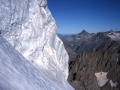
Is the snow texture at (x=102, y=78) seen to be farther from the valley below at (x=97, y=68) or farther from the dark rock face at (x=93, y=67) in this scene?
the dark rock face at (x=93, y=67)

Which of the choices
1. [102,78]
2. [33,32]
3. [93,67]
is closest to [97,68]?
[102,78]

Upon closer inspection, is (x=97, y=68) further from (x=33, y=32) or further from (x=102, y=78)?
(x=33, y=32)

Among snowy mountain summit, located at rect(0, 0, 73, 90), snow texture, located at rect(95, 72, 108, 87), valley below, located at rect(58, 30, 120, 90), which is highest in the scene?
snowy mountain summit, located at rect(0, 0, 73, 90)

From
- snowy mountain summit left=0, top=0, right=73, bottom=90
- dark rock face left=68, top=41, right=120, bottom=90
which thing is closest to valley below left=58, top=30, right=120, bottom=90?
dark rock face left=68, top=41, right=120, bottom=90

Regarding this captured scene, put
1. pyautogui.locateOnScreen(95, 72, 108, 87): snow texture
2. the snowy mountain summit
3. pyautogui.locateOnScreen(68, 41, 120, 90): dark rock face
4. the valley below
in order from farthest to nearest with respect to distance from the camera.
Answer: pyautogui.locateOnScreen(95, 72, 108, 87): snow texture → the valley below → pyautogui.locateOnScreen(68, 41, 120, 90): dark rock face → the snowy mountain summit

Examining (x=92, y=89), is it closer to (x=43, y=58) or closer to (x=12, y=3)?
(x=43, y=58)

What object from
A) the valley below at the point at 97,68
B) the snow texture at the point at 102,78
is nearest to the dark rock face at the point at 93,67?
the valley below at the point at 97,68

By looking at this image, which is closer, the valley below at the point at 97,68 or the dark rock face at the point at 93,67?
the dark rock face at the point at 93,67

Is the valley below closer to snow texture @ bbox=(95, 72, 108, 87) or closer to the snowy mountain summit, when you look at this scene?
snow texture @ bbox=(95, 72, 108, 87)

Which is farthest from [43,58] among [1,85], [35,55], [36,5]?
[1,85]
